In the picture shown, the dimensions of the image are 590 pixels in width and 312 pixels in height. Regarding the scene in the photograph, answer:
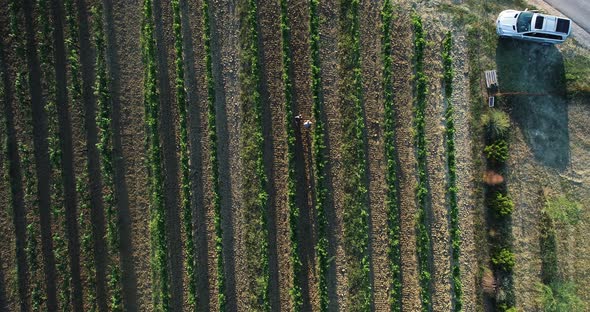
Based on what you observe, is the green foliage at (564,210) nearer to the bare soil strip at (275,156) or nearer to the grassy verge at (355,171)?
the grassy verge at (355,171)

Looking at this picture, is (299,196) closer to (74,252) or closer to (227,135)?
(227,135)

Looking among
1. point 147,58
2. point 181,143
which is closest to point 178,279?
point 181,143

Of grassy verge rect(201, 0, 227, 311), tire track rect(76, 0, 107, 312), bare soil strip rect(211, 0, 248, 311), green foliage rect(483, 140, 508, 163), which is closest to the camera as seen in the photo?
grassy verge rect(201, 0, 227, 311)

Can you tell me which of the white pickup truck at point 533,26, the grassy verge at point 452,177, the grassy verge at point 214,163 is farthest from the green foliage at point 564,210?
the grassy verge at point 214,163

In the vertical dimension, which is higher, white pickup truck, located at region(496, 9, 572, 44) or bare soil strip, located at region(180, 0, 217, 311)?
white pickup truck, located at region(496, 9, 572, 44)

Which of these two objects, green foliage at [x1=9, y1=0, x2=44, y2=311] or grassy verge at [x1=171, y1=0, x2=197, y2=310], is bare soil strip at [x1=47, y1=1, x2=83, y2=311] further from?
grassy verge at [x1=171, y1=0, x2=197, y2=310]

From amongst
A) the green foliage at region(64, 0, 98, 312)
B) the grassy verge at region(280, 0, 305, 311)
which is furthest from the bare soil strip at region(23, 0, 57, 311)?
the grassy verge at region(280, 0, 305, 311)
